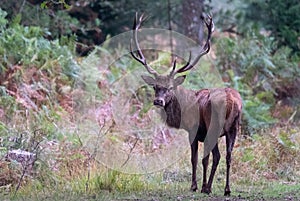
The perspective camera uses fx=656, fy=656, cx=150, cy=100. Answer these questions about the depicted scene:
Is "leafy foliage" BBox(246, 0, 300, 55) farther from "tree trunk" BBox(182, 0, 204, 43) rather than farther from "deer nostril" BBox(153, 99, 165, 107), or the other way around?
"deer nostril" BBox(153, 99, 165, 107)

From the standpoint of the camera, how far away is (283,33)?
64.1ft

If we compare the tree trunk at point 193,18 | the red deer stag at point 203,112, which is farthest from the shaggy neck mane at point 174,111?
the tree trunk at point 193,18

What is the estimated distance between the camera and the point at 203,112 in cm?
876

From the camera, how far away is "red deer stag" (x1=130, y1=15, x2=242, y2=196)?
8.59m

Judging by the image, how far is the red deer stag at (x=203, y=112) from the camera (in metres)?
8.59

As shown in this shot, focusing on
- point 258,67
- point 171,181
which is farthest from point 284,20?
point 171,181

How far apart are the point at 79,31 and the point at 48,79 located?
5.73 m

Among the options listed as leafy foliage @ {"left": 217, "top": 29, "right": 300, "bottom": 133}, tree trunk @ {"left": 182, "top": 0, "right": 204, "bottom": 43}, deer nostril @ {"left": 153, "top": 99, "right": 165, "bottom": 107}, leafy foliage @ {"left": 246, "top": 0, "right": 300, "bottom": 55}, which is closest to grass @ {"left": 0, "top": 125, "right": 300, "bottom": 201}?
deer nostril @ {"left": 153, "top": 99, "right": 165, "bottom": 107}

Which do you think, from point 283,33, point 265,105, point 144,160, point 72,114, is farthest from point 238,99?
point 283,33

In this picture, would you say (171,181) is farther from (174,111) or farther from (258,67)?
(258,67)

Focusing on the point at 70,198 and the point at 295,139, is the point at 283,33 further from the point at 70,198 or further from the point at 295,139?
the point at 70,198

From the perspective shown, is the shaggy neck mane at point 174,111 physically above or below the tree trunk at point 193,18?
below

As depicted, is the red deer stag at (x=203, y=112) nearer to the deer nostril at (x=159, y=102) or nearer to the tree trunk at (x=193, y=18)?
the deer nostril at (x=159, y=102)

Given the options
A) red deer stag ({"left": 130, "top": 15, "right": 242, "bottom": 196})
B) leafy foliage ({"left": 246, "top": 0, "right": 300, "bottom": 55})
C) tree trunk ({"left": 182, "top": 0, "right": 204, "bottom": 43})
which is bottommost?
red deer stag ({"left": 130, "top": 15, "right": 242, "bottom": 196})
